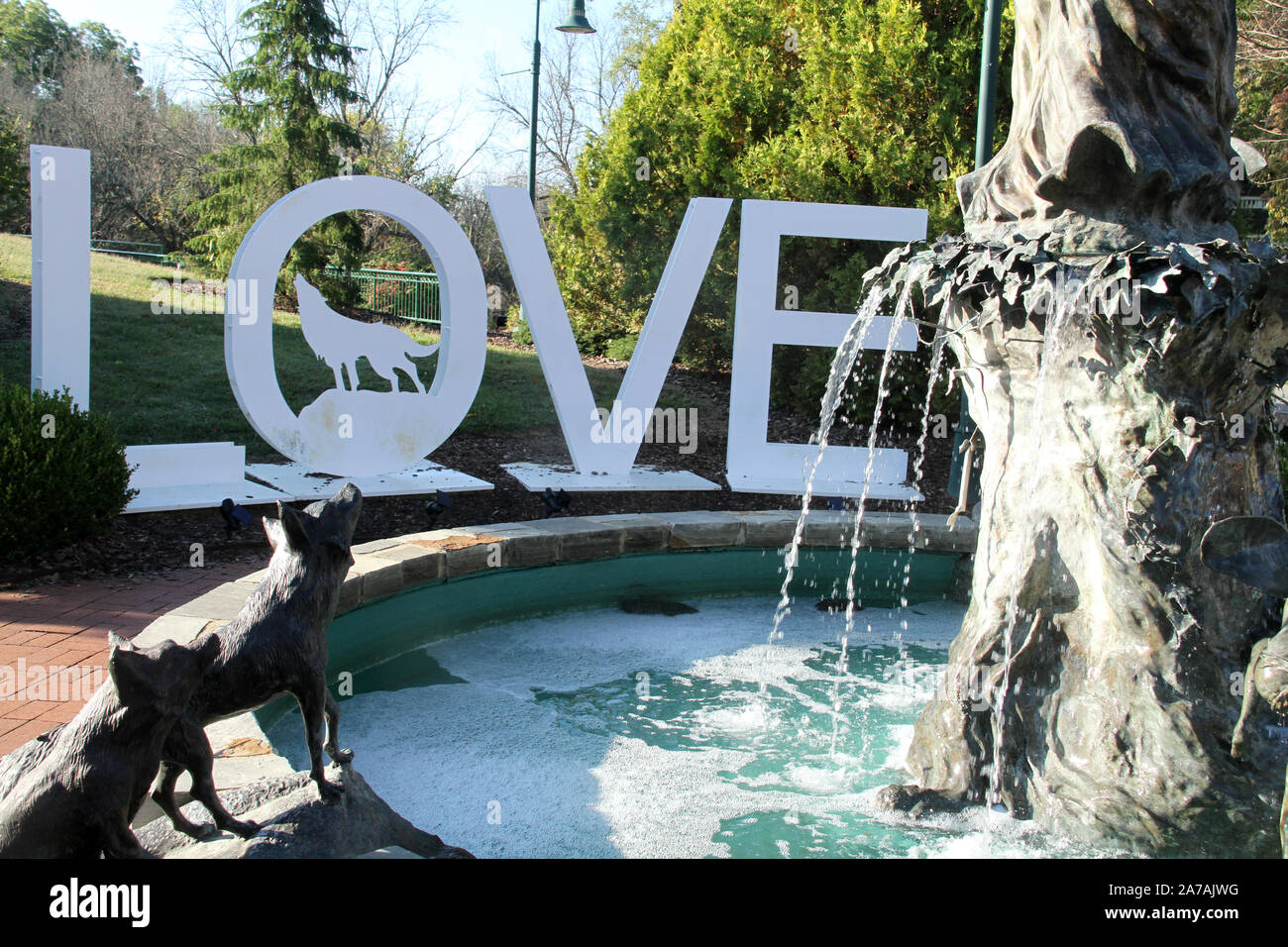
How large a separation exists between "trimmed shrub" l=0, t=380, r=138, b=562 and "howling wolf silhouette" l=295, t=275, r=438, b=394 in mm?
2062

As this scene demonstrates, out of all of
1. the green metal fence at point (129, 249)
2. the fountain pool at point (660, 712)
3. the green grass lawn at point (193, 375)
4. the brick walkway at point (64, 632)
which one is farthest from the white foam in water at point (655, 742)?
the green metal fence at point (129, 249)

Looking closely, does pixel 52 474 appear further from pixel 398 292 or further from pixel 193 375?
pixel 398 292

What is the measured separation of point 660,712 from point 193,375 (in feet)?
34.6

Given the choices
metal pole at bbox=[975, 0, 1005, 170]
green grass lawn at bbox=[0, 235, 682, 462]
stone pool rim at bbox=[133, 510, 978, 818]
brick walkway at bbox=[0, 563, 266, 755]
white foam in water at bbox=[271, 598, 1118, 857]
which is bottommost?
white foam in water at bbox=[271, 598, 1118, 857]

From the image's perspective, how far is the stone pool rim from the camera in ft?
17.0

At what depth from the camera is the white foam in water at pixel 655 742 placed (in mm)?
3838

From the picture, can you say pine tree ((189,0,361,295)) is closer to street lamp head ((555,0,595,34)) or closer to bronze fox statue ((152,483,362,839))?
street lamp head ((555,0,595,34))

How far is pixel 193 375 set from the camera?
13352 millimetres

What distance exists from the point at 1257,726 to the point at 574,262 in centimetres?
1559

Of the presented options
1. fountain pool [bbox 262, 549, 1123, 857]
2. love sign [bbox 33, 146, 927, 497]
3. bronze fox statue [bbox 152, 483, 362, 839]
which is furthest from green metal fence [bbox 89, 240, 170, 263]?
bronze fox statue [bbox 152, 483, 362, 839]

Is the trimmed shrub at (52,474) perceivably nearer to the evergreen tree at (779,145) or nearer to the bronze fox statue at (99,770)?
the bronze fox statue at (99,770)

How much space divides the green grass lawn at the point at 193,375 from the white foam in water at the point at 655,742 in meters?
5.51
